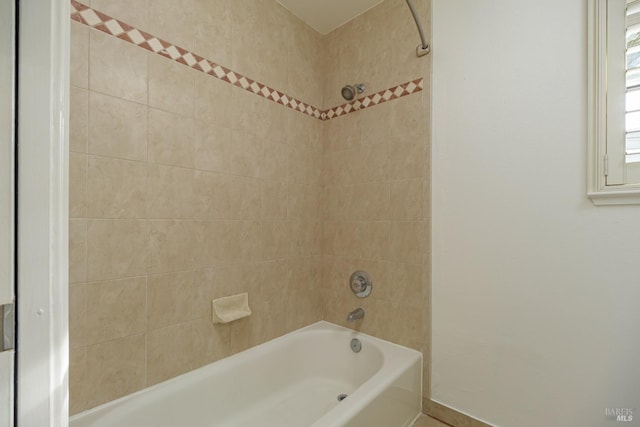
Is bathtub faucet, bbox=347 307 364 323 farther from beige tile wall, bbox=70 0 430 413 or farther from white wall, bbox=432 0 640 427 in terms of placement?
white wall, bbox=432 0 640 427

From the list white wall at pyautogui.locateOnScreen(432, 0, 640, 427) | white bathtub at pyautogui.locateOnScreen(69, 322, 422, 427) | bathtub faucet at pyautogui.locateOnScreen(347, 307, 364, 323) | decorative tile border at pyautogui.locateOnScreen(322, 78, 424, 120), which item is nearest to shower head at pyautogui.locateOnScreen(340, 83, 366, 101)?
decorative tile border at pyautogui.locateOnScreen(322, 78, 424, 120)

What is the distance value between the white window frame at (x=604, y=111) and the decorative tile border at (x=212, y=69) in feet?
2.30

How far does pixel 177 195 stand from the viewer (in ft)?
4.17

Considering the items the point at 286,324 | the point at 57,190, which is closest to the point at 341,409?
the point at 286,324

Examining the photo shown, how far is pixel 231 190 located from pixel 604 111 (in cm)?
166

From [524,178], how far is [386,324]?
109cm

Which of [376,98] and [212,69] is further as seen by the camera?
[376,98]

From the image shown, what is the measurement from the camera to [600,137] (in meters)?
1.07

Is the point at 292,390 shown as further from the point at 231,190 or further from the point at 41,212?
the point at 41,212

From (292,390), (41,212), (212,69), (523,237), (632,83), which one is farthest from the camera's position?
(292,390)

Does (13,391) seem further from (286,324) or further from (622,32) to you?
(622,32)

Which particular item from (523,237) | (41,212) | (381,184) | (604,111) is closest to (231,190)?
(381,184)

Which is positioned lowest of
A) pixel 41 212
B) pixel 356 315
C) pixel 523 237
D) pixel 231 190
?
Answer: pixel 356 315

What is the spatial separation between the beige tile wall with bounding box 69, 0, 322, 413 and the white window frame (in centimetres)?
144
